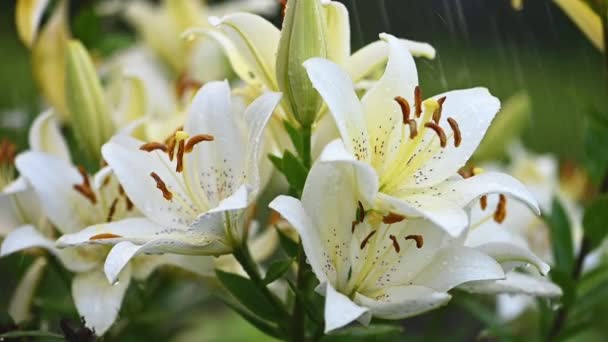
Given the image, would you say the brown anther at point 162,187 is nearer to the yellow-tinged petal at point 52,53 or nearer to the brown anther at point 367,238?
the brown anther at point 367,238

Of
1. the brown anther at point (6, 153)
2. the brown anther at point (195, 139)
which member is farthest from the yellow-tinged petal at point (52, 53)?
the brown anther at point (195, 139)

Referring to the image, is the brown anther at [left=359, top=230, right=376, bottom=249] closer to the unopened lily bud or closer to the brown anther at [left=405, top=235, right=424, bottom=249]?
the brown anther at [left=405, top=235, right=424, bottom=249]

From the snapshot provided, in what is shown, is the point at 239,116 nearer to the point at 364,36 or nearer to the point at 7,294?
the point at 364,36

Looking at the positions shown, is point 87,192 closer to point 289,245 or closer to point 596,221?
point 289,245

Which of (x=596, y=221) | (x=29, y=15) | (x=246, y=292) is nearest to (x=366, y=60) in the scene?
(x=246, y=292)

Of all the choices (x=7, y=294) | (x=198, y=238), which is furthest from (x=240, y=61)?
(x=7, y=294)
